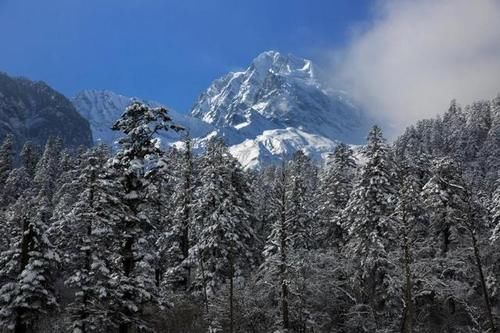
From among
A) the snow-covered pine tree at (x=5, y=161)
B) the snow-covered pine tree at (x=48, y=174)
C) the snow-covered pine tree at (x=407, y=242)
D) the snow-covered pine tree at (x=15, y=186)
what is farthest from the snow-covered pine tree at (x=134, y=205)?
the snow-covered pine tree at (x=5, y=161)

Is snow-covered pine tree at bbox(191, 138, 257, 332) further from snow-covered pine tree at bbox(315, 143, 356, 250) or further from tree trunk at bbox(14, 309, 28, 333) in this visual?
tree trunk at bbox(14, 309, 28, 333)

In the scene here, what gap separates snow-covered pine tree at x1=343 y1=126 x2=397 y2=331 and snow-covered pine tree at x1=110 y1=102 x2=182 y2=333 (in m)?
16.5

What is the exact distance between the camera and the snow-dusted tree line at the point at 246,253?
23.1 m

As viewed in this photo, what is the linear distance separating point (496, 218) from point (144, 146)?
33528 millimetres

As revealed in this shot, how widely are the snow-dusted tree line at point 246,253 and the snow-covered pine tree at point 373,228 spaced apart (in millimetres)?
109

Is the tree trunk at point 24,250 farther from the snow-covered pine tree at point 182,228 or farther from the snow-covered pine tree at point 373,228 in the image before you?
the snow-covered pine tree at point 373,228

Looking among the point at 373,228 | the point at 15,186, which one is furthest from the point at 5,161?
the point at 373,228

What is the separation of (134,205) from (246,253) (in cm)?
1764

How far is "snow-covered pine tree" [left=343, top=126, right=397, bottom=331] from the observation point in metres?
35.2

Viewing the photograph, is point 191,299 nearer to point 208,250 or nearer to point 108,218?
point 208,250

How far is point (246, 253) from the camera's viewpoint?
39438 millimetres

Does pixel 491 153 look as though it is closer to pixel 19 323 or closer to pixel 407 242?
pixel 407 242

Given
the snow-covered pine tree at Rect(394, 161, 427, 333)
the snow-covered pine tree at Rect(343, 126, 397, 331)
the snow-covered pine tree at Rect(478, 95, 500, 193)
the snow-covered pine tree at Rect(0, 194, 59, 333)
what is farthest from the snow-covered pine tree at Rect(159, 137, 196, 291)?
the snow-covered pine tree at Rect(478, 95, 500, 193)

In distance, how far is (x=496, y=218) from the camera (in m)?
44.9
